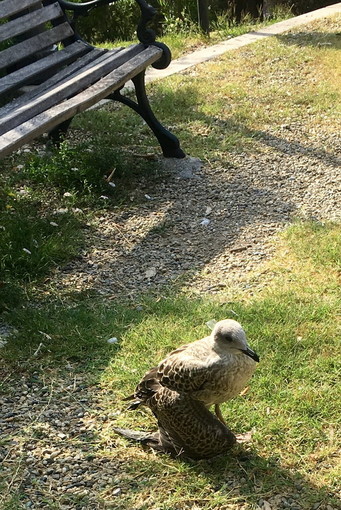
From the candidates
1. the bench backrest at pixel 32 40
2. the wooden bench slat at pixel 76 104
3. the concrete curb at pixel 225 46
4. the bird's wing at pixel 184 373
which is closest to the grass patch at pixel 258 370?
the bird's wing at pixel 184 373

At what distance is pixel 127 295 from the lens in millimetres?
4523

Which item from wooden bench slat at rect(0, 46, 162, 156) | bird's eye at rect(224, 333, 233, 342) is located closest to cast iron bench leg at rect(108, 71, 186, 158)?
wooden bench slat at rect(0, 46, 162, 156)

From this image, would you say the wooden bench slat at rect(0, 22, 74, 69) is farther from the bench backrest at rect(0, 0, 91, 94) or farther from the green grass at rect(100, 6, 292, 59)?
the green grass at rect(100, 6, 292, 59)

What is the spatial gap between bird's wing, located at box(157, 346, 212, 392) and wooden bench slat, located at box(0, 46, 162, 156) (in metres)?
1.73

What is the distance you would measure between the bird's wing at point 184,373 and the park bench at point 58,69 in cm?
192

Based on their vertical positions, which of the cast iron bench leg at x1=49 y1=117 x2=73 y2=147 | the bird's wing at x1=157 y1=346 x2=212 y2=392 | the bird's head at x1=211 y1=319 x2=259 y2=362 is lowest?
the cast iron bench leg at x1=49 y1=117 x2=73 y2=147

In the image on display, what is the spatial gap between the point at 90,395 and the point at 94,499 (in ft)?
2.23

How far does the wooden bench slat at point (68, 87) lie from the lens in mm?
4852

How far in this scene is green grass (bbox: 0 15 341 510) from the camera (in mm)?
3105

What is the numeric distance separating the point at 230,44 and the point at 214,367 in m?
6.66

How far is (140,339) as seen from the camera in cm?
399

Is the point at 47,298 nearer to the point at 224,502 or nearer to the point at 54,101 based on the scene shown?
the point at 54,101

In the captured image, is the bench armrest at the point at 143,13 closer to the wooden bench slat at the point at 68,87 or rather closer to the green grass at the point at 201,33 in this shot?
the wooden bench slat at the point at 68,87

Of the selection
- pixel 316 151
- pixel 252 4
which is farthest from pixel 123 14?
pixel 316 151
